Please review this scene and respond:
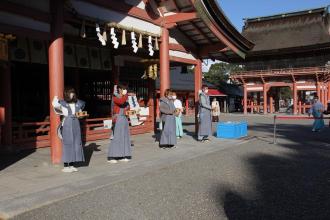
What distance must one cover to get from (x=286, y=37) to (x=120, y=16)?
32470 millimetres

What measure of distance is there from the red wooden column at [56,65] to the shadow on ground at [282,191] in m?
3.52

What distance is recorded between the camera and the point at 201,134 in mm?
11188

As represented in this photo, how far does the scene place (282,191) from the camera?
5.54m

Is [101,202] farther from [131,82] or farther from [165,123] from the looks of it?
[131,82]

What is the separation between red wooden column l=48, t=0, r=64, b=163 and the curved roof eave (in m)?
4.34

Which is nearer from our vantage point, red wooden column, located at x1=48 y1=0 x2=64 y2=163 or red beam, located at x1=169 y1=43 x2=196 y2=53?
red wooden column, located at x1=48 y1=0 x2=64 y2=163

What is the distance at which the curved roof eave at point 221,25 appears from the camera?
35.0 ft

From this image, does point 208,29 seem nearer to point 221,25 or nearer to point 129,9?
point 221,25

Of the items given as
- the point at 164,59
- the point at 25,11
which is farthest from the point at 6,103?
the point at 164,59

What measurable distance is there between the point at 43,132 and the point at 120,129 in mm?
4307

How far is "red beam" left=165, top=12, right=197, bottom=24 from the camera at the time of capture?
1062cm

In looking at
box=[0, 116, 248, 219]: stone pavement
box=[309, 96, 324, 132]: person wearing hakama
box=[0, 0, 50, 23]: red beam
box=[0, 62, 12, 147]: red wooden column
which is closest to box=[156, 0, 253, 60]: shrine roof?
box=[0, 116, 248, 219]: stone pavement

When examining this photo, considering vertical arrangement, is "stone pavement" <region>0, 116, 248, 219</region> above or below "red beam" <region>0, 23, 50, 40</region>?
below

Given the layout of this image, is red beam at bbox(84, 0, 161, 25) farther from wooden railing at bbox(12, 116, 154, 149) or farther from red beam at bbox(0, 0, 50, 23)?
wooden railing at bbox(12, 116, 154, 149)
